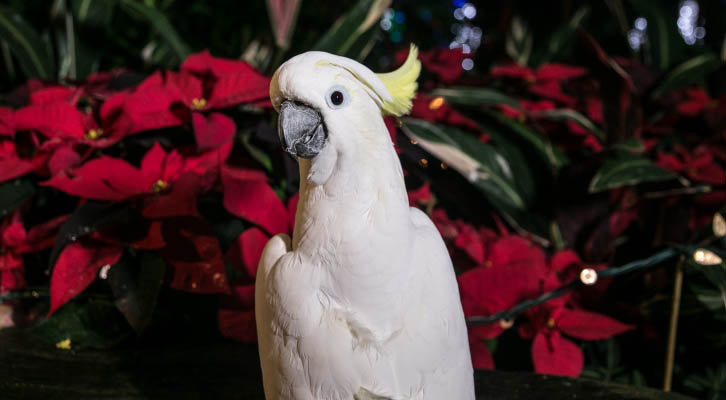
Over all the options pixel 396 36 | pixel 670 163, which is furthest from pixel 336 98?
pixel 396 36

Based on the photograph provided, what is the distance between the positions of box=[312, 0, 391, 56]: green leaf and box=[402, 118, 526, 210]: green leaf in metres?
0.13

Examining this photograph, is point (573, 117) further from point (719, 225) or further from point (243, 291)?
point (243, 291)

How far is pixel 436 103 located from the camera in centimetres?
87

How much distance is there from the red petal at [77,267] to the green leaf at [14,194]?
106 millimetres

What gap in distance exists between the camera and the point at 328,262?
423 mm

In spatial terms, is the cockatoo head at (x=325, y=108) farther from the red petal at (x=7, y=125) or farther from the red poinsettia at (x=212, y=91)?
the red petal at (x=7, y=125)

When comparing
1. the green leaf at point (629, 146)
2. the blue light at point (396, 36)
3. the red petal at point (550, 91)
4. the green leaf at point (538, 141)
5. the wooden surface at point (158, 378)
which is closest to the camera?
the wooden surface at point (158, 378)

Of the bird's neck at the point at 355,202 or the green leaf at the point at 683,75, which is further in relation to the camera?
the green leaf at the point at 683,75

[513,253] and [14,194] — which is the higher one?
[513,253]

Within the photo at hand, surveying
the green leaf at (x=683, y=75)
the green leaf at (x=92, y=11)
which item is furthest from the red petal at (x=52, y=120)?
the green leaf at (x=683, y=75)

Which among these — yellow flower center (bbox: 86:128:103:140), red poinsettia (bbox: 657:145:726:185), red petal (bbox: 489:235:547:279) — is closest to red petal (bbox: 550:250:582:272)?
red petal (bbox: 489:235:547:279)

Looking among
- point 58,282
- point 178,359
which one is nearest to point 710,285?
point 178,359

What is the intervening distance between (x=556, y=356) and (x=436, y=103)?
1.24 feet

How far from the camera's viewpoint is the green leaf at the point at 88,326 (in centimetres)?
65
